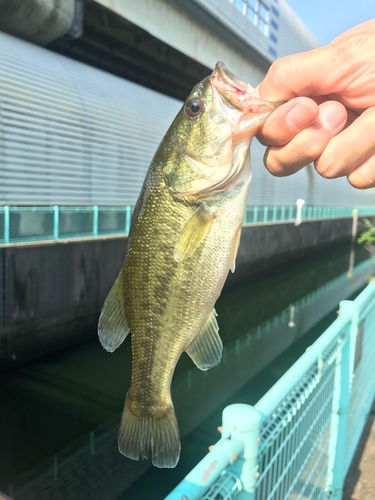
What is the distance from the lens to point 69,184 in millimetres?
11273

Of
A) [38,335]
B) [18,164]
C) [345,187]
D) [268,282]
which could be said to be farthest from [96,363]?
[345,187]

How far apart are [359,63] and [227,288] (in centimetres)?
1405

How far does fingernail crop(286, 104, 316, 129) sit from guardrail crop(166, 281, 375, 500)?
4.10 feet

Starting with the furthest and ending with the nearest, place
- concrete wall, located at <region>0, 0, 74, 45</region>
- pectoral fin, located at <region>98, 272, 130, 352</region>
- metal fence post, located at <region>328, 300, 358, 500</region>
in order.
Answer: concrete wall, located at <region>0, 0, 74, 45</region> < metal fence post, located at <region>328, 300, 358, 500</region> < pectoral fin, located at <region>98, 272, 130, 352</region>

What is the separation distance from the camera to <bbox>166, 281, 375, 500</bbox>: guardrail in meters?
1.60

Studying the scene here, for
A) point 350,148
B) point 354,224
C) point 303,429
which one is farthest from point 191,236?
point 354,224

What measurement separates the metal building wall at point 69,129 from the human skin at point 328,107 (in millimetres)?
9178

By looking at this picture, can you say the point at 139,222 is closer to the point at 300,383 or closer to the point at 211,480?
the point at 211,480

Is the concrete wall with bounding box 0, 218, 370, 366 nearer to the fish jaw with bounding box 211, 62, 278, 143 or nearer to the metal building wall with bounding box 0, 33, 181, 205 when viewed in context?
the metal building wall with bounding box 0, 33, 181, 205

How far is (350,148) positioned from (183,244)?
2.65ft

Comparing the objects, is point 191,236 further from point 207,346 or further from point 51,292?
point 51,292

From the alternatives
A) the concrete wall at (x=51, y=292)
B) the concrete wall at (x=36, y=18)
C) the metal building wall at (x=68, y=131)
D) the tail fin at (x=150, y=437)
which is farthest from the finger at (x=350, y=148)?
the concrete wall at (x=36, y=18)

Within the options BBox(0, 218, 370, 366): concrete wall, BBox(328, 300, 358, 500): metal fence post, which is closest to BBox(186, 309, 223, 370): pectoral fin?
BBox(328, 300, 358, 500): metal fence post

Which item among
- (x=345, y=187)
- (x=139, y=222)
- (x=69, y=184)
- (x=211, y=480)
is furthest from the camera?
(x=345, y=187)
